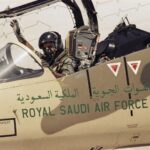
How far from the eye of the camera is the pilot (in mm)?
5949

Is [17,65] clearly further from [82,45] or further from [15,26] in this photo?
[15,26]

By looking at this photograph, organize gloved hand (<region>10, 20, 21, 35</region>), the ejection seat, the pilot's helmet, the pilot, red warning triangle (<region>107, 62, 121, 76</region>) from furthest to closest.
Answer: gloved hand (<region>10, 20, 21, 35</region>), the pilot's helmet, the ejection seat, the pilot, red warning triangle (<region>107, 62, 121, 76</region>)

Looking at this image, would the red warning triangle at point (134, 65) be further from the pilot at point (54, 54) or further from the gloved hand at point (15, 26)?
the gloved hand at point (15, 26)

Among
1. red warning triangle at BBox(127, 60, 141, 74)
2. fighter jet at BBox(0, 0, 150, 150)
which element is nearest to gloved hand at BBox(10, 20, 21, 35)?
fighter jet at BBox(0, 0, 150, 150)

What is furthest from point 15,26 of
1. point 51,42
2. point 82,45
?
point 82,45

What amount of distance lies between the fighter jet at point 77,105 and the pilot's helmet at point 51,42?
364 millimetres

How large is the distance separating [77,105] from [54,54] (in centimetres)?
75

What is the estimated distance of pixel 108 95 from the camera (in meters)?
5.79

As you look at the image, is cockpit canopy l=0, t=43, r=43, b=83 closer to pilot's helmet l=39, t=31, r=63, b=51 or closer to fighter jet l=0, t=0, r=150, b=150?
fighter jet l=0, t=0, r=150, b=150

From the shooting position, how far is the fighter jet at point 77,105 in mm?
5723

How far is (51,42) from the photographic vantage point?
6.24 metres

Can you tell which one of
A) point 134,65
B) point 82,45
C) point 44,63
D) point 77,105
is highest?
point 82,45

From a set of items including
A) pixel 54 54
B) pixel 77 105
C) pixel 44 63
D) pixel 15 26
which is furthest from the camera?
pixel 15 26

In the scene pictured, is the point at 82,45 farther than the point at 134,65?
Yes
